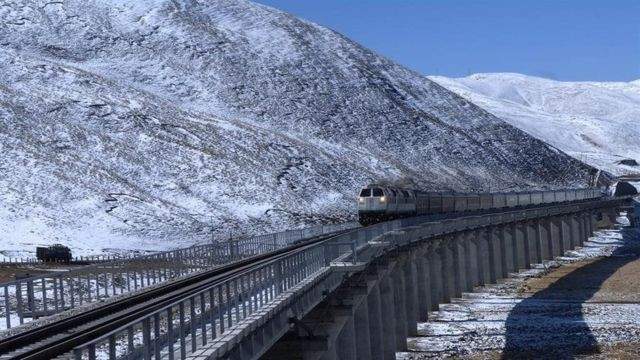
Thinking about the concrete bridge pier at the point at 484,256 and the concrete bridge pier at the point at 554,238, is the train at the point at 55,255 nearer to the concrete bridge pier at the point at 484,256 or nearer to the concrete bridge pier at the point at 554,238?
the concrete bridge pier at the point at 484,256

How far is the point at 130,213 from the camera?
108750mm

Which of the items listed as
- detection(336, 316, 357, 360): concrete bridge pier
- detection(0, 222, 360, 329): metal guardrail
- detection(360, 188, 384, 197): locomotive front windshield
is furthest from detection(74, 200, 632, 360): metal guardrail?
detection(360, 188, 384, 197): locomotive front windshield

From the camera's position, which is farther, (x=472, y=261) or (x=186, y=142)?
(x=186, y=142)

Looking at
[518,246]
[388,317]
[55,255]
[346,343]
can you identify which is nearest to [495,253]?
[518,246]

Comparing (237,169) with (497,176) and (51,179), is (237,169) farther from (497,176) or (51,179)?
(497,176)

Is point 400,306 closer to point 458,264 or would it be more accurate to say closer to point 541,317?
point 541,317

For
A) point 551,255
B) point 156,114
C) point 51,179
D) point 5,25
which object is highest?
point 5,25

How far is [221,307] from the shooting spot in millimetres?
18969

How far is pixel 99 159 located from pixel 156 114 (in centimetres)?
2335

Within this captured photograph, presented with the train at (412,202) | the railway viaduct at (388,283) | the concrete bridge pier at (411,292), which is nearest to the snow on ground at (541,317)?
the concrete bridge pier at (411,292)

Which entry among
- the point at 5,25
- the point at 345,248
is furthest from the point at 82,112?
the point at 345,248

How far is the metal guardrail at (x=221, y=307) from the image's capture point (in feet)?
49.1

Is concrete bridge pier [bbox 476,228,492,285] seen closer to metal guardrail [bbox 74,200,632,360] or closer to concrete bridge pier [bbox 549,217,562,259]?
concrete bridge pier [bbox 549,217,562,259]

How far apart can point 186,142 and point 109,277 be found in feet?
326
